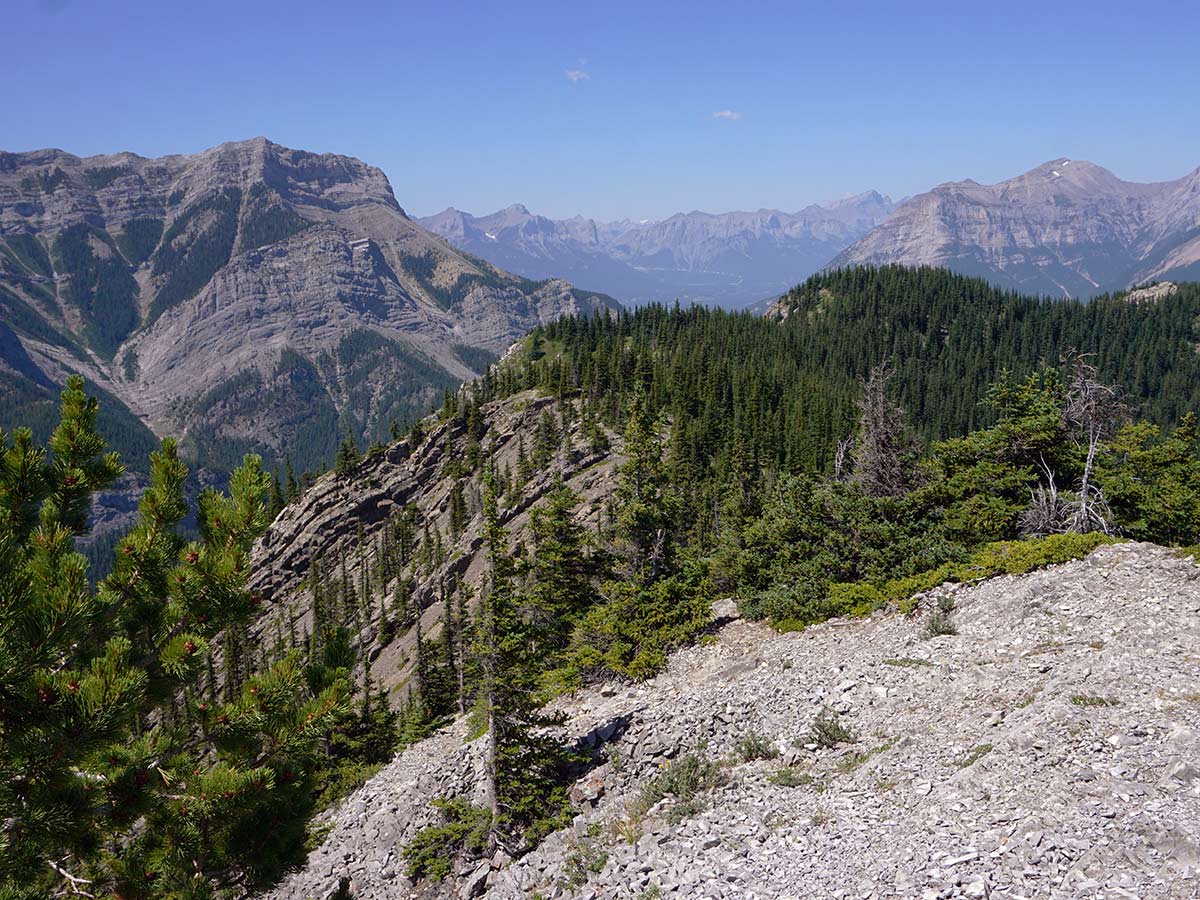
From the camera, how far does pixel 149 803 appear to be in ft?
28.8

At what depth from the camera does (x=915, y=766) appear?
48.9 feet

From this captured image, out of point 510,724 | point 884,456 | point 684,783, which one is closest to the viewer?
point 684,783

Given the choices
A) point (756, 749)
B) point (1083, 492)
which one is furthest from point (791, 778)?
point (1083, 492)

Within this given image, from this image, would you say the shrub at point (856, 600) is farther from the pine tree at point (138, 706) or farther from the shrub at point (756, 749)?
the pine tree at point (138, 706)

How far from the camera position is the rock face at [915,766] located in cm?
1103

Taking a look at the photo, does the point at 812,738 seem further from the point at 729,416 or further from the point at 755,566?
the point at 729,416

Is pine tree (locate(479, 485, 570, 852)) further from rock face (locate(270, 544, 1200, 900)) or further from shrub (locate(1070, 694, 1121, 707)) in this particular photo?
shrub (locate(1070, 694, 1121, 707))

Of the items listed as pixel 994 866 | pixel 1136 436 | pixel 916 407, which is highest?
pixel 1136 436

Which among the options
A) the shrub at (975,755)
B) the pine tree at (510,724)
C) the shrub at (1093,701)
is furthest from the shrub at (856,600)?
the pine tree at (510,724)

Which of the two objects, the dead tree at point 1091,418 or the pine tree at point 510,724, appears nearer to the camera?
the pine tree at point 510,724

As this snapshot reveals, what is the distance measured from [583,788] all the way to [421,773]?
38.5 feet

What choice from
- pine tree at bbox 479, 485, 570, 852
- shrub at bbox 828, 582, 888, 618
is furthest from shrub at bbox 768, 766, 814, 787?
shrub at bbox 828, 582, 888, 618

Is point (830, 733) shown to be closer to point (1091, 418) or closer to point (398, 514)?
point (1091, 418)

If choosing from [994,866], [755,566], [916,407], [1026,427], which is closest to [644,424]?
[755,566]
